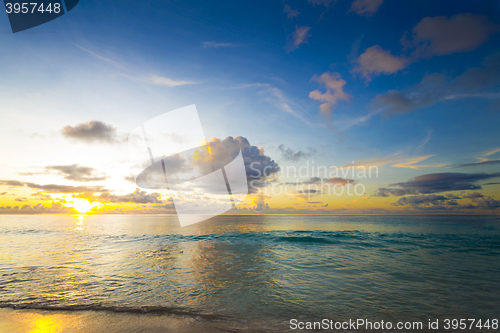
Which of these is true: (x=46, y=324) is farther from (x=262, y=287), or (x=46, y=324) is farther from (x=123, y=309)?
(x=262, y=287)

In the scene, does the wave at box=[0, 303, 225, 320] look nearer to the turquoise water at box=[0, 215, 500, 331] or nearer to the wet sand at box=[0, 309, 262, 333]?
the turquoise water at box=[0, 215, 500, 331]

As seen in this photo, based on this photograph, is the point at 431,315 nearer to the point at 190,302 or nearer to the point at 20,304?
the point at 190,302

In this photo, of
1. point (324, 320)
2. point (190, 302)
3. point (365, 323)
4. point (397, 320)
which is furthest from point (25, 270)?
point (397, 320)

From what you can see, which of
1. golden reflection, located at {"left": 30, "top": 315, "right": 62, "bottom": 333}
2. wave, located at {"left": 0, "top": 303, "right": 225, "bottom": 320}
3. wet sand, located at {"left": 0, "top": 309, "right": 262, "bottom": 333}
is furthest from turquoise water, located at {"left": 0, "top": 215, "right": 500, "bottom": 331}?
golden reflection, located at {"left": 30, "top": 315, "right": 62, "bottom": 333}

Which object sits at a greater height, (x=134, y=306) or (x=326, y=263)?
(x=134, y=306)

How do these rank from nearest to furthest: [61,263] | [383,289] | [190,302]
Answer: [190,302], [383,289], [61,263]

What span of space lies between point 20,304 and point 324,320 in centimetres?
1123

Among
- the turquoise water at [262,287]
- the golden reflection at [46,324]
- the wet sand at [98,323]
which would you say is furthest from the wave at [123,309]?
the golden reflection at [46,324]

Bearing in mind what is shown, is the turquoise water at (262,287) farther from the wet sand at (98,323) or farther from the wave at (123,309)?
the wet sand at (98,323)

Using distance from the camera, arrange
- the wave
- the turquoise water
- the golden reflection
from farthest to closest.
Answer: the turquoise water < the wave < the golden reflection

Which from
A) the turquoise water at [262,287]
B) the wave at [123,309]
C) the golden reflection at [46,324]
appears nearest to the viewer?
the golden reflection at [46,324]

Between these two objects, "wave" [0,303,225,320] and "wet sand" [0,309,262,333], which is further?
"wave" [0,303,225,320]

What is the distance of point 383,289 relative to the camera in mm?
10180

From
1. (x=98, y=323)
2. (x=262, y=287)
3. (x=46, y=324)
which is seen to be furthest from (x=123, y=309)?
(x=262, y=287)
